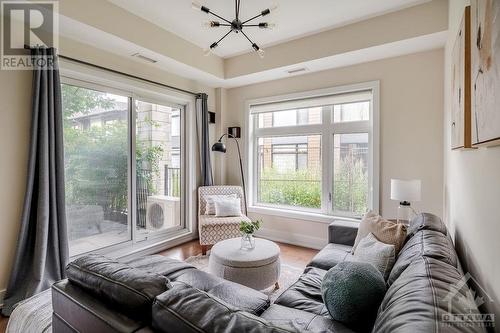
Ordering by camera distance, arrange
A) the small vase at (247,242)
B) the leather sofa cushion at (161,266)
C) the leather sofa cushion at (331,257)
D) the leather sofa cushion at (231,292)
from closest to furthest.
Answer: the leather sofa cushion at (231,292)
the leather sofa cushion at (161,266)
the leather sofa cushion at (331,257)
the small vase at (247,242)

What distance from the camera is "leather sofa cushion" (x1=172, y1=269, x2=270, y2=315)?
5.02 feet

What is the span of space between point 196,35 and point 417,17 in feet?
8.43

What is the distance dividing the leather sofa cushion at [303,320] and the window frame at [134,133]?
257 cm

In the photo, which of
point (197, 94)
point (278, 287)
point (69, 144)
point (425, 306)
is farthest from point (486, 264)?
point (197, 94)

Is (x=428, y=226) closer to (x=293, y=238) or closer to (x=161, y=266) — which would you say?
(x=161, y=266)

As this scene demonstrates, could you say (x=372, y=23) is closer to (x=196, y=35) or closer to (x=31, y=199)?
(x=196, y=35)

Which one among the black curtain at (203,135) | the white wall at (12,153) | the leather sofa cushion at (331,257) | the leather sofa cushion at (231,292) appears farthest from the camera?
the black curtain at (203,135)

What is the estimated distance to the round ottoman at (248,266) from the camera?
226cm

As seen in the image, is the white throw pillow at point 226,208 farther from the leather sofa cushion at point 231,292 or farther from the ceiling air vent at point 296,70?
the ceiling air vent at point 296,70

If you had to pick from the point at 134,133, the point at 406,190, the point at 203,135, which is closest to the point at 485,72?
the point at 406,190

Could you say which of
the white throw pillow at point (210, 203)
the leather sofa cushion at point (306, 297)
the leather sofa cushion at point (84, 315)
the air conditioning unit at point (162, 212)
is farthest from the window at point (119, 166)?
the leather sofa cushion at point (306, 297)

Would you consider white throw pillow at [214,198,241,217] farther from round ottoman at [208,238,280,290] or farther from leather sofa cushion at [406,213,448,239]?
leather sofa cushion at [406,213,448,239]

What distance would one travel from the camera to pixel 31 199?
2426 mm

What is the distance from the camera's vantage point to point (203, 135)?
14.0 ft
